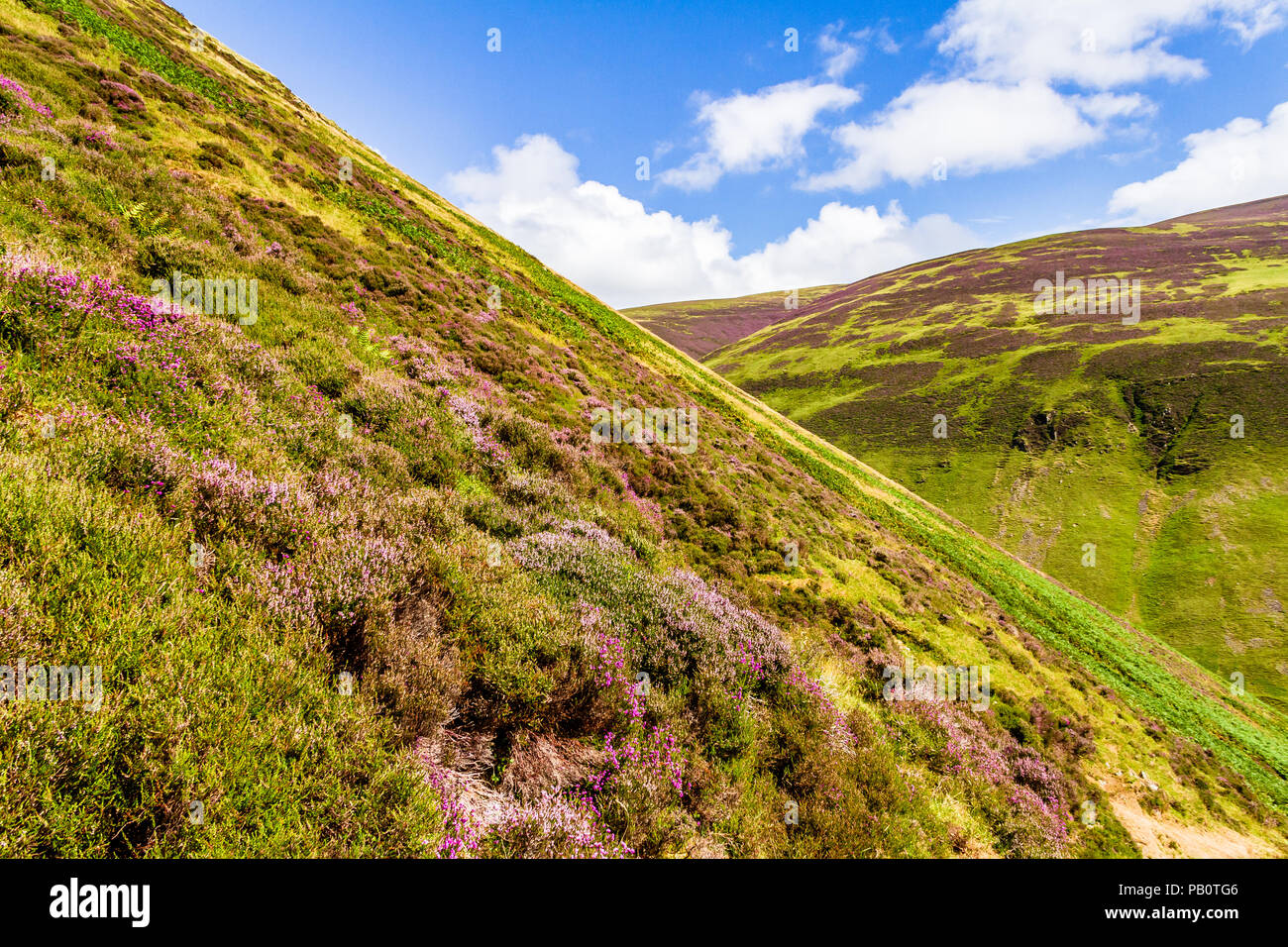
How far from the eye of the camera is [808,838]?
4.36 m

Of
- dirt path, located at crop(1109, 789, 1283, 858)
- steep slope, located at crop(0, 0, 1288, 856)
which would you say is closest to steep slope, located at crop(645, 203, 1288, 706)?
dirt path, located at crop(1109, 789, 1283, 858)

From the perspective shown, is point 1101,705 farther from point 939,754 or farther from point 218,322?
point 218,322

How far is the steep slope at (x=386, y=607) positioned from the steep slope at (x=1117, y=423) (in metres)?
39.9

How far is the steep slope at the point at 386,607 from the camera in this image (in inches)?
110

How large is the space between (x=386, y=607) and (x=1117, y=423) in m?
89.1

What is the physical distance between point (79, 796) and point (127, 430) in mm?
3782

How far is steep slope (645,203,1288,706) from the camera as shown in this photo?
43.6 m

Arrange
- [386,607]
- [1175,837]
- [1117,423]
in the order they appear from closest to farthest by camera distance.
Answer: [386,607]
[1175,837]
[1117,423]

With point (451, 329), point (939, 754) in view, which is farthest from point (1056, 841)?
point (451, 329)

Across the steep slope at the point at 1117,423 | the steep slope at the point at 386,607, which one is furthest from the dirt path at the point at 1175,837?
the steep slope at the point at 1117,423

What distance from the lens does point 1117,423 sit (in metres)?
62.8

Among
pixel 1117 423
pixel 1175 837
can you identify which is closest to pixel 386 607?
pixel 1175 837

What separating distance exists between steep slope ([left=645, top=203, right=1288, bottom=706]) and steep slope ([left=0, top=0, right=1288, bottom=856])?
1571 inches

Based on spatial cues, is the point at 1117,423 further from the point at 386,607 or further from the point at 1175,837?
the point at 386,607
